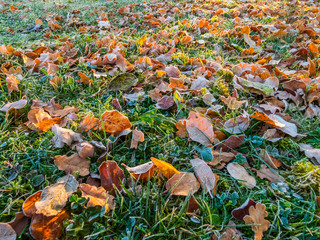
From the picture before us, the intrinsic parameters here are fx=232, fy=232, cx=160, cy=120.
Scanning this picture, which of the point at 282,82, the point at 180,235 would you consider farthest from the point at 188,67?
the point at 180,235

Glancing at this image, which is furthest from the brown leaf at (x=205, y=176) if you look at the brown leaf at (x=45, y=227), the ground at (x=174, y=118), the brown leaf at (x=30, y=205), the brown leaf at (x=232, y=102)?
the brown leaf at (x=30, y=205)

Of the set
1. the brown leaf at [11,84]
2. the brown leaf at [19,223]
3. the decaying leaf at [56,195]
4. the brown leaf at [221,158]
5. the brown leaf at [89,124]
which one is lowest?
the brown leaf at [19,223]

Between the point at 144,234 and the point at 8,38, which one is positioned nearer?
the point at 144,234

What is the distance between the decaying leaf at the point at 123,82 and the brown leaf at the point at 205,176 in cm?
108

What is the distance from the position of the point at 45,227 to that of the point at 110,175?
377 mm

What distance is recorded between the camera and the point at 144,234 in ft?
3.58

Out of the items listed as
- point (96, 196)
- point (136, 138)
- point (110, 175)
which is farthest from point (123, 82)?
point (96, 196)

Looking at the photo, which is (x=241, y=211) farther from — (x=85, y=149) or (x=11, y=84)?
(x=11, y=84)

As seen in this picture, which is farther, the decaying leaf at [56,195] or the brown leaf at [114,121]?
the brown leaf at [114,121]

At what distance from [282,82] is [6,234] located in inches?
89.0

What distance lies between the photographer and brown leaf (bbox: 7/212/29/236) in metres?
1.08

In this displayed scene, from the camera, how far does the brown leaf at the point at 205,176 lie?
1.25 meters

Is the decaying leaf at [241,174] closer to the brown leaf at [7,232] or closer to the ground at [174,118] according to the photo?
the ground at [174,118]

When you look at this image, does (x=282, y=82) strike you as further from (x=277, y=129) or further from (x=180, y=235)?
(x=180, y=235)
